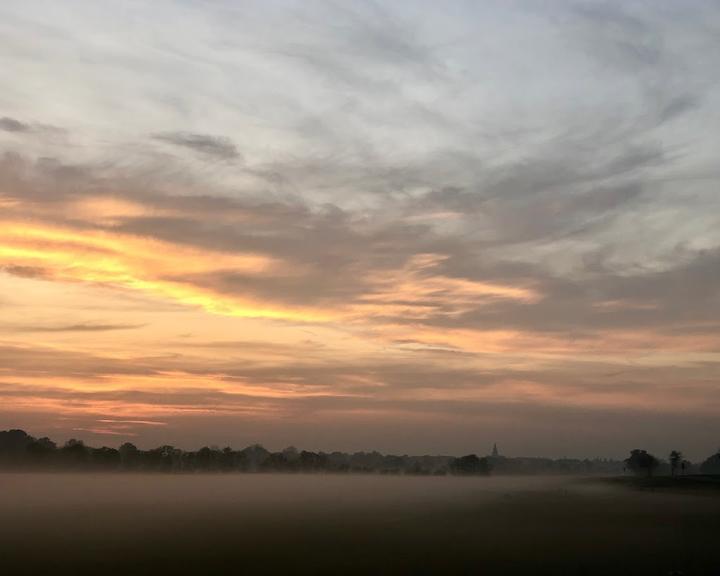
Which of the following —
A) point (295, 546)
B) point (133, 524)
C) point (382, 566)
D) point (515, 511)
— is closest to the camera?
point (382, 566)

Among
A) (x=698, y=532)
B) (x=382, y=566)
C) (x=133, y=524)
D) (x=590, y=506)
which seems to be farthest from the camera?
(x=590, y=506)

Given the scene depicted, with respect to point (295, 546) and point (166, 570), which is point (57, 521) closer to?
point (295, 546)

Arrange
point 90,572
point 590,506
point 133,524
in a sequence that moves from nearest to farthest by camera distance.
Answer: point 90,572 < point 133,524 < point 590,506

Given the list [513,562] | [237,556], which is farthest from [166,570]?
[513,562]

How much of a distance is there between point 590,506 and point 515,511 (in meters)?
17.7

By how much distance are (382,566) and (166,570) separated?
1458 cm

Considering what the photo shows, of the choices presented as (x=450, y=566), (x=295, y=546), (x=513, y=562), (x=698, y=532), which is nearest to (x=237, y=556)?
(x=295, y=546)

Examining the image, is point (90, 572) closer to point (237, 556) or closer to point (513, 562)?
point (237, 556)

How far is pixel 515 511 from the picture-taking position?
11806cm

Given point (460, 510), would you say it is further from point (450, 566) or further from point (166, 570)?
point (166, 570)

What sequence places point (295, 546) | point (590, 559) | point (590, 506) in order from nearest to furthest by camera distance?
1. point (590, 559)
2. point (295, 546)
3. point (590, 506)

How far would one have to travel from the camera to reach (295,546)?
66.5 meters

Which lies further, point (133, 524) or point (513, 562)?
point (133, 524)

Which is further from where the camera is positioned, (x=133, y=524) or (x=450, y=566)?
(x=133, y=524)
